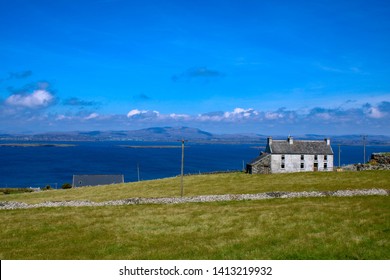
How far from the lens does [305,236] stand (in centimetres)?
1844

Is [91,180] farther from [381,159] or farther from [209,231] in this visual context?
[209,231]

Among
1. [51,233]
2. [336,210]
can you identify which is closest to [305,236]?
[336,210]

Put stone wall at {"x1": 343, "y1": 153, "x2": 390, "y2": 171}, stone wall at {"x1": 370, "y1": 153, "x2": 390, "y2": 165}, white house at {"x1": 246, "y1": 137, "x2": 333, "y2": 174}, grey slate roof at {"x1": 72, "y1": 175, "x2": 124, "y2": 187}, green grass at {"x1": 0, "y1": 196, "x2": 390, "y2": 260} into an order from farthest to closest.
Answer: grey slate roof at {"x1": 72, "y1": 175, "x2": 124, "y2": 187}
white house at {"x1": 246, "y1": 137, "x2": 333, "y2": 174}
stone wall at {"x1": 370, "y1": 153, "x2": 390, "y2": 165}
stone wall at {"x1": 343, "y1": 153, "x2": 390, "y2": 171}
green grass at {"x1": 0, "y1": 196, "x2": 390, "y2": 260}

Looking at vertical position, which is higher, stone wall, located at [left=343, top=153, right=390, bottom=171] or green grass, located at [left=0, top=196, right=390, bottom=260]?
stone wall, located at [left=343, top=153, right=390, bottom=171]

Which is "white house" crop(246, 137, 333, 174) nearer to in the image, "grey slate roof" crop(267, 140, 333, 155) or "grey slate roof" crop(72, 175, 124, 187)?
"grey slate roof" crop(267, 140, 333, 155)

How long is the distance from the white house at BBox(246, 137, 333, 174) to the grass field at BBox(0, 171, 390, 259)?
Result: 145 feet

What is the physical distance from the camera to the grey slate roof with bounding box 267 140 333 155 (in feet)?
254

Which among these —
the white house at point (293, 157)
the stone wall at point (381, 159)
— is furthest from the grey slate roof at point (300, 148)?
the stone wall at point (381, 159)

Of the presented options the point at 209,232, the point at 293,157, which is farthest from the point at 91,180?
the point at 209,232

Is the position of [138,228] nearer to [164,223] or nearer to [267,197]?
[164,223]

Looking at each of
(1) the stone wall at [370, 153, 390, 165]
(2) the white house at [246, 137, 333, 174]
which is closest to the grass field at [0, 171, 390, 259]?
(1) the stone wall at [370, 153, 390, 165]

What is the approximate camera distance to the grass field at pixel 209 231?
16.2 m

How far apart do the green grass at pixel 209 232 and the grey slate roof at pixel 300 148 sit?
46498mm

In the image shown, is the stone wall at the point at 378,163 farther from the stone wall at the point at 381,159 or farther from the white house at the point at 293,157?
the white house at the point at 293,157
